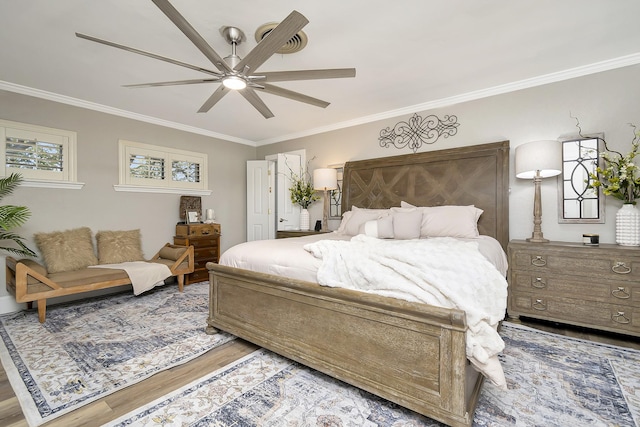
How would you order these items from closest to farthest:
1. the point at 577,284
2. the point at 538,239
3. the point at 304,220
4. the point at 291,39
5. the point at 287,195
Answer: the point at 291,39
the point at 577,284
the point at 538,239
the point at 304,220
the point at 287,195

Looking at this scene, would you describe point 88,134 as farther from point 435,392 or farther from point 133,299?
point 435,392

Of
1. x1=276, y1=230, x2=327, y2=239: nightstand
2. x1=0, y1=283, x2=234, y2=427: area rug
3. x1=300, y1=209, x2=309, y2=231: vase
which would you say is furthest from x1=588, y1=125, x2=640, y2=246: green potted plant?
x1=0, y1=283, x2=234, y2=427: area rug

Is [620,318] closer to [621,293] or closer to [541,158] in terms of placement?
[621,293]

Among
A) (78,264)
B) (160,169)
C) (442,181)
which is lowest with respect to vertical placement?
(78,264)

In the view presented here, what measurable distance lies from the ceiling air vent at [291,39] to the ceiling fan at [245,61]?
160mm

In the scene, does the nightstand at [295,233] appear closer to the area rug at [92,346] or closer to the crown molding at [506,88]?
the area rug at [92,346]

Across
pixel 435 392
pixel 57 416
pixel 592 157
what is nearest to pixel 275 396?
pixel 435 392

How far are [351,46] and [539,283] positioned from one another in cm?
294

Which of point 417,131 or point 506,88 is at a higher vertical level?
point 506,88

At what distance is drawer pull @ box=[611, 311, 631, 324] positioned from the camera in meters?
2.46

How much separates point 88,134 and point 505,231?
5.56 m

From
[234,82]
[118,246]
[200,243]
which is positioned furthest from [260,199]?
[234,82]

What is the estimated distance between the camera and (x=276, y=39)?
1688 millimetres

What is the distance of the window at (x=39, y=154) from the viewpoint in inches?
133
